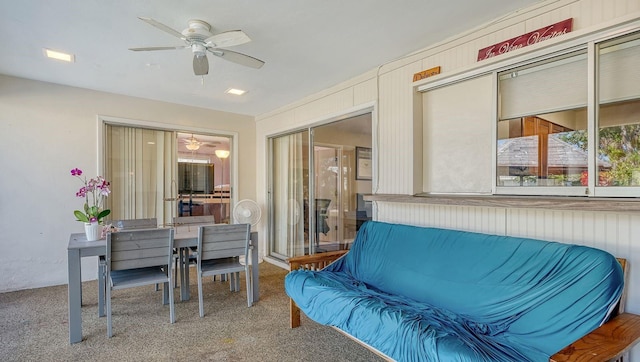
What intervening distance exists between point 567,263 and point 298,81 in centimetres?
301

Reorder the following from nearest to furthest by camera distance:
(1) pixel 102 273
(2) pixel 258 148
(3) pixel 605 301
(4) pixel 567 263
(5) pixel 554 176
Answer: (3) pixel 605 301
(4) pixel 567 263
(5) pixel 554 176
(1) pixel 102 273
(2) pixel 258 148

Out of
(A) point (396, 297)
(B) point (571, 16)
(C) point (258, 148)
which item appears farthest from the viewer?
(C) point (258, 148)

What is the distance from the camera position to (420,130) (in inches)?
113

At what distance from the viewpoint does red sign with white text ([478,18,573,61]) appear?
196 centimetres

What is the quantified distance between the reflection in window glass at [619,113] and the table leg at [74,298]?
12.2 feet

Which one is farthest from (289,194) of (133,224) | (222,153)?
(133,224)

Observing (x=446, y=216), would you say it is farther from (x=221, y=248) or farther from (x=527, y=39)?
(x=221, y=248)

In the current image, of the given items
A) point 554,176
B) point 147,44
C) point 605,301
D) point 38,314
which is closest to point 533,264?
point 605,301

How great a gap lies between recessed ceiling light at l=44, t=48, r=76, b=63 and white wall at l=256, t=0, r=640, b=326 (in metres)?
2.57

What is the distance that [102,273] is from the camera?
113 inches

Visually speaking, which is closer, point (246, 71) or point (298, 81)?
point (246, 71)

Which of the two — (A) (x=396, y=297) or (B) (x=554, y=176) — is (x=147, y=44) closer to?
(A) (x=396, y=297)

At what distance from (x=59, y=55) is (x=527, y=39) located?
3.97 meters

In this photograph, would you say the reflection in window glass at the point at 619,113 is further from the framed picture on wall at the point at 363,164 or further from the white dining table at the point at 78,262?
the white dining table at the point at 78,262
